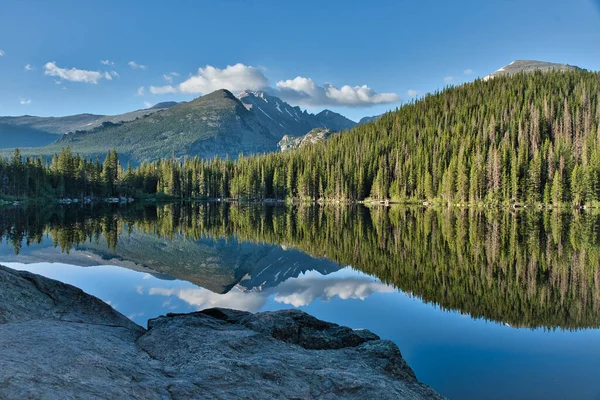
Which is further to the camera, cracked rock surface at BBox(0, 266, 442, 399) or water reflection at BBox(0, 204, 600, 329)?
water reflection at BBox(0, 204, 600, 329)

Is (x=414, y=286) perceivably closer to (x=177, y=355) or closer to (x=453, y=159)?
(x=177, y=355)

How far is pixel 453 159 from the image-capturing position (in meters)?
101

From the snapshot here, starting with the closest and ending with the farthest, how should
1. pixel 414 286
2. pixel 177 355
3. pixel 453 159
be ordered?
pixel 177 355
pixel 414 286
pixel 453 159

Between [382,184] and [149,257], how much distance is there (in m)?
97.5

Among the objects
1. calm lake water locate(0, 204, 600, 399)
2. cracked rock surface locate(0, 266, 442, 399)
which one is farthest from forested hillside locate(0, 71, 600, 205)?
cracked rock surface locate(0, 266, 442, 399)

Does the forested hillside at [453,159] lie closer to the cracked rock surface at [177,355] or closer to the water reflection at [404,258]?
the water reflection at [404,258]

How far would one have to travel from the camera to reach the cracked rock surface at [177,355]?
4.58m

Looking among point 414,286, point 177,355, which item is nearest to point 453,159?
point 414,286

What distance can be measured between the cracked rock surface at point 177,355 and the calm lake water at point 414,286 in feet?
10.3

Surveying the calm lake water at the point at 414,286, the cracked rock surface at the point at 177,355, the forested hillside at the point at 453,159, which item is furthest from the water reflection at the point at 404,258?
the forested hillside at the point at 453,159

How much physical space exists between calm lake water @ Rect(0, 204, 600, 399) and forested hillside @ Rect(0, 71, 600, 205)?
2343 inches

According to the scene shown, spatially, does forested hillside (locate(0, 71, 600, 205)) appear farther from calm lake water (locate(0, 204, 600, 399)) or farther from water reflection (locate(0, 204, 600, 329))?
calm lake water (locate(0, 204, 600, 399))

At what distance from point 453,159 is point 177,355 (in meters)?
104

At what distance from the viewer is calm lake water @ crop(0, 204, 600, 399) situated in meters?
9.95
